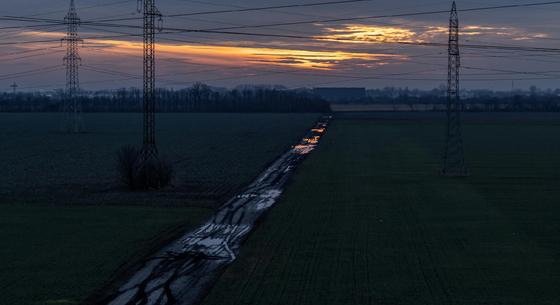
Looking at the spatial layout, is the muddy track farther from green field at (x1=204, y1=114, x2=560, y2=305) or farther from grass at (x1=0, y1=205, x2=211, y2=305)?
grass at (x1=0, y1=205, x2=211, y2=305)

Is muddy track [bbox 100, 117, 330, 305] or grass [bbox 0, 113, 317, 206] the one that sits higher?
grass [bbox 0, 113, 317, 206]

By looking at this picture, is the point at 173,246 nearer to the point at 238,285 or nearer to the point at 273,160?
the point at 238,285

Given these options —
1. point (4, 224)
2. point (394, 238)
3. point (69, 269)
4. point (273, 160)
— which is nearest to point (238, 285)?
point (69, 269)

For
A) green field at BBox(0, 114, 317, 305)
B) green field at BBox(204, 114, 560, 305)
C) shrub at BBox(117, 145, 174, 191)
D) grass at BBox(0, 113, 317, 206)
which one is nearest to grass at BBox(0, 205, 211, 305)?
green field at BBox(0, 114, 317, 305)

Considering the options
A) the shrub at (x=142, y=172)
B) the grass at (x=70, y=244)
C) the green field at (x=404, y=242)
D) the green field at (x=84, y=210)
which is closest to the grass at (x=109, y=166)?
the green field at (x=84, y=210)

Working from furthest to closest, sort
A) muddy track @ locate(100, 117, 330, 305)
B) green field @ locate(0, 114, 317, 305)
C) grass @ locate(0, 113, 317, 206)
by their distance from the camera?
grass @ locate(0, 113, 317, 206), green field @ locate(0, 114, 317, 305), muddy track @ locate(100, 117, 330, 305)

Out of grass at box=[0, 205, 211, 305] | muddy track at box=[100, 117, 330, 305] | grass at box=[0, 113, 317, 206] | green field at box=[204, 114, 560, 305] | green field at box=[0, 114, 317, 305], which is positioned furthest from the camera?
grass at box=[0, 113, 317, 206]

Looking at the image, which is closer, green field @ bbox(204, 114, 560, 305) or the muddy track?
the muddy track

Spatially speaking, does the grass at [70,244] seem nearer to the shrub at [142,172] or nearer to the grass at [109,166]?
the grass at [109,166]
